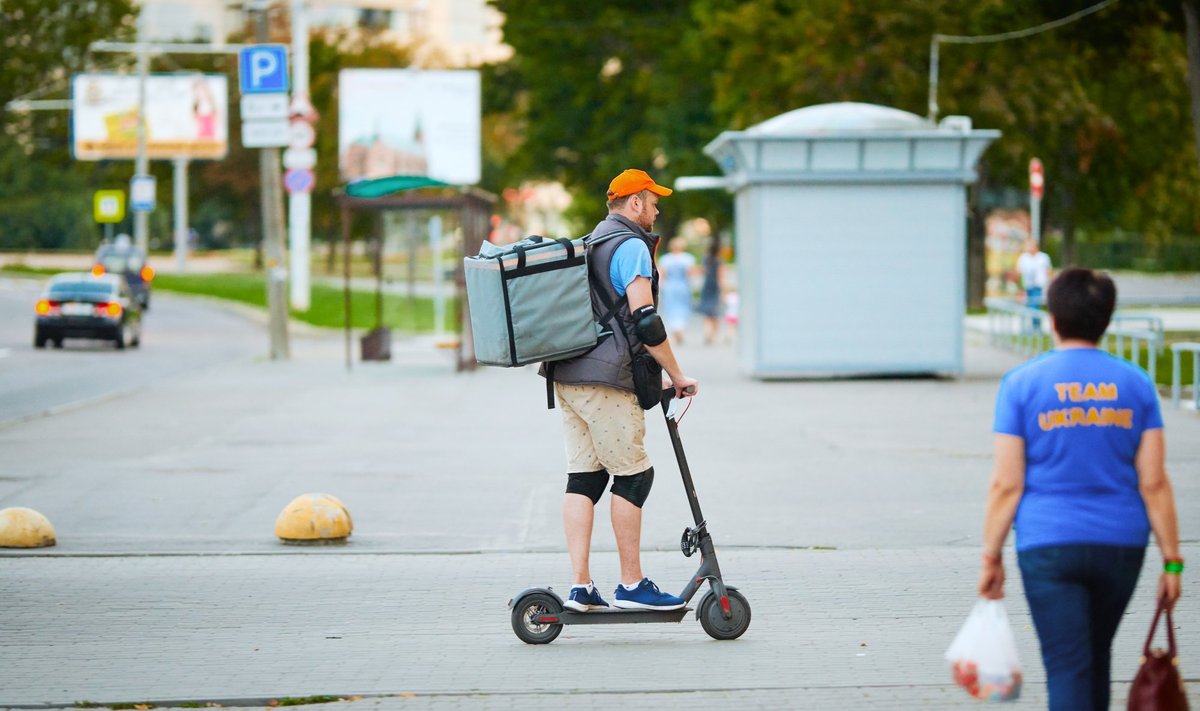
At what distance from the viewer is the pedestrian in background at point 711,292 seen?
30.5 m

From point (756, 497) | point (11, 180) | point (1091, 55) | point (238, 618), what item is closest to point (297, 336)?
point (1091, 55)

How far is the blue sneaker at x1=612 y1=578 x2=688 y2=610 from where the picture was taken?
6707mm

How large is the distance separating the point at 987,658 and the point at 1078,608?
27 cm

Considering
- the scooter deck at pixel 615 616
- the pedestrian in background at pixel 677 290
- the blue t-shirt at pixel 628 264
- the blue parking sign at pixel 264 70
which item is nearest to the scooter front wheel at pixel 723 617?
the scooter deck at pixel 615 616

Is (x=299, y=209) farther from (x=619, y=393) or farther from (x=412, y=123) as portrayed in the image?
(x=619, y=393)

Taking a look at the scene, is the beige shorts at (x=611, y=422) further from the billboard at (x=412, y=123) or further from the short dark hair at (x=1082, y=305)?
the billboard at (x=412, y=123)

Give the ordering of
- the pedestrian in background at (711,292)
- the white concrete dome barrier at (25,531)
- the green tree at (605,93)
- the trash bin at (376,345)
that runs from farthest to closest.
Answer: the green tree at (605,93) → the pedestrian in background at (711,292) → the trash bin at (376,345) → the white concrete dome barrier at (25,531)

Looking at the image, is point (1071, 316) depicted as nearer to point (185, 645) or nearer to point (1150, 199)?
point (185, 645)

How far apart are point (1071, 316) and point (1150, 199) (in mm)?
50986

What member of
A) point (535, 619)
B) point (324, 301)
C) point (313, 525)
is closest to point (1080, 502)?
point (535, 619)

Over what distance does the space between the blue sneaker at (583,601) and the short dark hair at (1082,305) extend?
264 cm

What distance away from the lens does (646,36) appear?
50.8 m

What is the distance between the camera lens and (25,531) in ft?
30.6

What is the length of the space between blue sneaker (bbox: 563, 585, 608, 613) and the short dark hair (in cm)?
264
